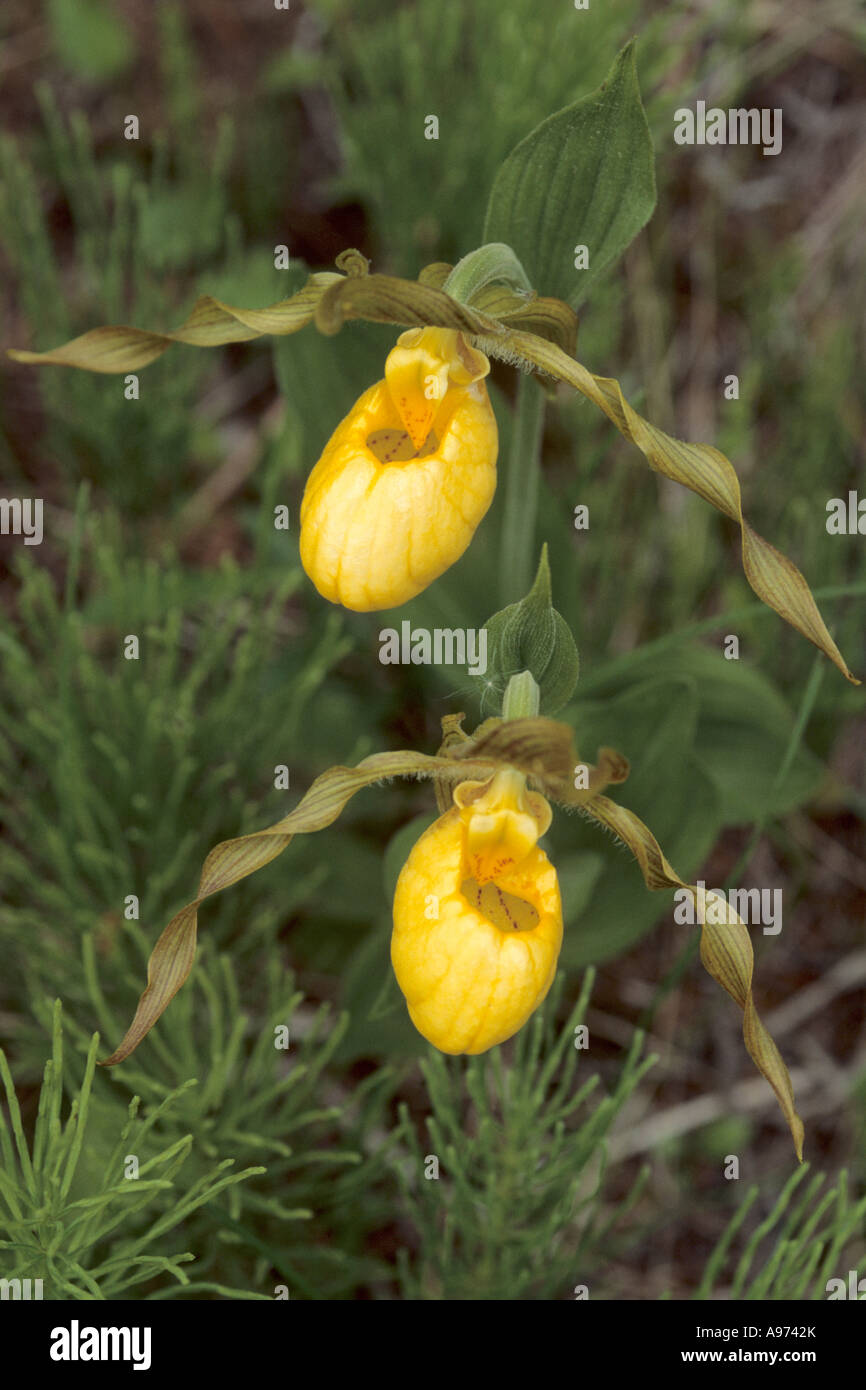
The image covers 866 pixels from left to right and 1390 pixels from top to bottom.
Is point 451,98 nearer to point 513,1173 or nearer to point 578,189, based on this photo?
point 578,189

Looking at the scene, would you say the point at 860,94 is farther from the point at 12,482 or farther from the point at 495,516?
the point at 12,482

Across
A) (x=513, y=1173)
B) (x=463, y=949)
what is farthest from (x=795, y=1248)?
(x=463, y=949)

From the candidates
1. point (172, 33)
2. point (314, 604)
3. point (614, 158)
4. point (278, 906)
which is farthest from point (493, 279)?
point (172, 33)

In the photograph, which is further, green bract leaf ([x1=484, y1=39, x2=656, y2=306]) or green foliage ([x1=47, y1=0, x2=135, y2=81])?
green foliage ([x1=47, y1=0, x2=135, y2=81])

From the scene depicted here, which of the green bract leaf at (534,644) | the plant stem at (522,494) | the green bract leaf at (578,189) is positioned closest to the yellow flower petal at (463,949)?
the green bract leaf at (534,644)

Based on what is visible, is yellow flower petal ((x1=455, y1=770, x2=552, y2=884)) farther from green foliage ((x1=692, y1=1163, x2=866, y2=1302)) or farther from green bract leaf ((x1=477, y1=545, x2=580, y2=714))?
green foliage ((x1=692, y1=1163, x2=866, y2=1302))

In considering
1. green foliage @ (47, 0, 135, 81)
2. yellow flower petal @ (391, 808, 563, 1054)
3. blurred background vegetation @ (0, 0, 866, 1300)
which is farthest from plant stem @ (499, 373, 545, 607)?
green foliage @ (47, 0, 135, 81)
